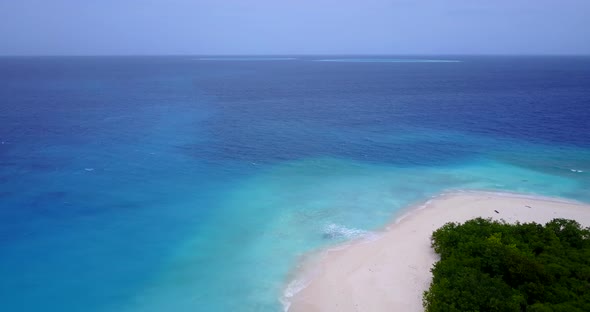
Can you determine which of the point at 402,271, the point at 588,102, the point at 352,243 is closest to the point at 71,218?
the point at 352,243

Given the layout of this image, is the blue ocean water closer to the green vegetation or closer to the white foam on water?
the white foam on water

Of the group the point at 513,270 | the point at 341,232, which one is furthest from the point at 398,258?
the point at 513,270

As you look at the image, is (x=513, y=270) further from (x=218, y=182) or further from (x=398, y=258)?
(x=218, y=182)

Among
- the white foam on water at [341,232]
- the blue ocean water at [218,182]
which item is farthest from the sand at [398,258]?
the blue ocean water at [218,182]

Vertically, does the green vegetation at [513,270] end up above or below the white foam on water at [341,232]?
above

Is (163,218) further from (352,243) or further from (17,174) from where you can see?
(17,174)

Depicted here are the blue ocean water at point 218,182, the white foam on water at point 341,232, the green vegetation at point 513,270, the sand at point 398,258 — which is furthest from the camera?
the white foam on water at point 341,232

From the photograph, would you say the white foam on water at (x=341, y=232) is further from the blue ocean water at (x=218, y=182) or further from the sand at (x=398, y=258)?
the sand at (x=398, y=258)
